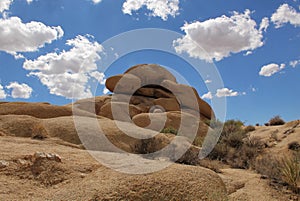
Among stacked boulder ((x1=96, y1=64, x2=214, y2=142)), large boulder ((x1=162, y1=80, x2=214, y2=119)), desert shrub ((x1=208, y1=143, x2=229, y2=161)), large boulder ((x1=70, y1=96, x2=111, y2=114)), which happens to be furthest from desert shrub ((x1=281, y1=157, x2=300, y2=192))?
large boulder ((x1=162, y1=80, x2=214, y2=119))

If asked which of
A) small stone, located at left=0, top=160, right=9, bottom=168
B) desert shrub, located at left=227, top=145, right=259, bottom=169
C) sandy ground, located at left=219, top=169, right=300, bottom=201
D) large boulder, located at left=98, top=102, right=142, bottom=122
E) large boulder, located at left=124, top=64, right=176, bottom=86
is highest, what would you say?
large boulder, located at left=124, top=64, right=176, bottom=86

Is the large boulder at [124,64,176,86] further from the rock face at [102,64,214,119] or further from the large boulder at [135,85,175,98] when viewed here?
the large boulder at [135,85,175,98]

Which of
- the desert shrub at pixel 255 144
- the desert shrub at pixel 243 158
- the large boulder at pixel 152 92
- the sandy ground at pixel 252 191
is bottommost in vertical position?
the sandy ground at pixel 252 191

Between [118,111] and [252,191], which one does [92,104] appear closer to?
[118,111]

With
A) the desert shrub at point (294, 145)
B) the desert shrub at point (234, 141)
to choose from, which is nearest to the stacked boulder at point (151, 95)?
the desert shrub at point (234, 141)

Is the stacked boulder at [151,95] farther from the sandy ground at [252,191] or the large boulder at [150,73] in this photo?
the sandy ground at [252,191]

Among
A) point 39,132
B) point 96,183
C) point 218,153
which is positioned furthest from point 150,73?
point 96,183

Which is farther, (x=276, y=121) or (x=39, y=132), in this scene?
(x=276, y=121)

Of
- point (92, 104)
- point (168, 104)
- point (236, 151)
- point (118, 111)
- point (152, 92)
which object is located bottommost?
point (236, 151)

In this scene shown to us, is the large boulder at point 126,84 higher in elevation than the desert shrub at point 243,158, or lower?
higher

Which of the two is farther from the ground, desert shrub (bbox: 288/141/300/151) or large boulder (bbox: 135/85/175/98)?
large boulder (bbox: 135/85/175/98)

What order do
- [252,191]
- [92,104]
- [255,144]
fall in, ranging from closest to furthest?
[252,191] → [255,144] → [92,104]

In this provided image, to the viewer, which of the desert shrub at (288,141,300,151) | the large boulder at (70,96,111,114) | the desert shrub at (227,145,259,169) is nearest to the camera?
the desert shrub at (227,145,259,169)

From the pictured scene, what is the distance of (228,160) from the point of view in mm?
11031
